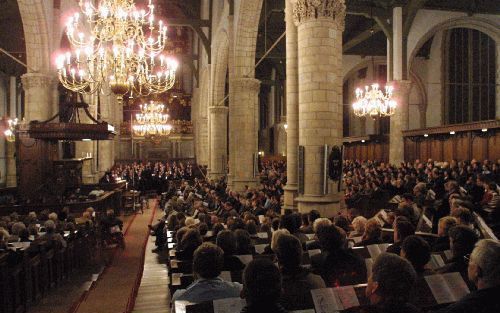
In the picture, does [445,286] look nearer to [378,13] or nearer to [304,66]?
[304,66]

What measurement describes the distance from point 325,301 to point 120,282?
20.9 feet

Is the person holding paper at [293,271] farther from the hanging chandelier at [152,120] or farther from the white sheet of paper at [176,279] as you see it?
the hanging chandelier at [152,120]

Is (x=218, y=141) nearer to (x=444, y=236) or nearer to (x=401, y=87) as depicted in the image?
(x=401, y=87)

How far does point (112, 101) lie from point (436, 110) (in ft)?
71.2

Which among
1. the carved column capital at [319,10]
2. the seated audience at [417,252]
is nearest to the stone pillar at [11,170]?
the carved column capital at [319,10]

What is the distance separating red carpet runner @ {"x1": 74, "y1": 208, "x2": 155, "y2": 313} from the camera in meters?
6.19

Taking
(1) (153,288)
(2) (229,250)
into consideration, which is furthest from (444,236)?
(1) (153,288)

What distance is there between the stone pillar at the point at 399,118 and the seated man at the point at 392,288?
1837 cm

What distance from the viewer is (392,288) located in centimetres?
213

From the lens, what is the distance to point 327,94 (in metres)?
8.64

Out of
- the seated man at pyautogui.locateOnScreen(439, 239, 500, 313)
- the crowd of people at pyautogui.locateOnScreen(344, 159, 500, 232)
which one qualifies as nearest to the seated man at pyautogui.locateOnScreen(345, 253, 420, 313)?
the seated man at pyautogui.locateOnScreen(439, 239, 500, 313)

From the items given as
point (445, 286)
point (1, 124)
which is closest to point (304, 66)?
point (445, 286)

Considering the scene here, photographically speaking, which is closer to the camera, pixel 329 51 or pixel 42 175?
pixel 329 51

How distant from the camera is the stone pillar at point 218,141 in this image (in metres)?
22.8
